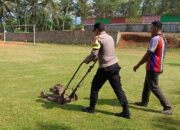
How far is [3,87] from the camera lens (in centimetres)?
1073

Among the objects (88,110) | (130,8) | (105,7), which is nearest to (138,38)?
(88,110)

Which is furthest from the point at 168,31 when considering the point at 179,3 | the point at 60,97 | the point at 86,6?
the point at 86,6

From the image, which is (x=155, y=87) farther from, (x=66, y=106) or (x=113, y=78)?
(x=66, y=106)

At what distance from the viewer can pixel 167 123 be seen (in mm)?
7406

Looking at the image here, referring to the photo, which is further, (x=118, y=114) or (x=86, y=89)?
(x=86, y=89)

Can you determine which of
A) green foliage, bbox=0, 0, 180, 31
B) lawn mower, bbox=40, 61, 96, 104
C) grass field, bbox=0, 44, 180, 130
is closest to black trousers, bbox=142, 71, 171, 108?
grass field, bbox=0, 44, 180, 130

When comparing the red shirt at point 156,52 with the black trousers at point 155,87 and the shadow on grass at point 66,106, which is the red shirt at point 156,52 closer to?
the black trousers at point 155,87

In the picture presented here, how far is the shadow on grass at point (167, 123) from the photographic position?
712 centimetres

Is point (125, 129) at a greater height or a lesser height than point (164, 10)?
lesser

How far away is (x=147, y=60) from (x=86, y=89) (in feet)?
11.2

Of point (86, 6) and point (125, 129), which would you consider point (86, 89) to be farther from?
point (86, 6)

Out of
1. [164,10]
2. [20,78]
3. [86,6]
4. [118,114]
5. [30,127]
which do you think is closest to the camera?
[30,127]

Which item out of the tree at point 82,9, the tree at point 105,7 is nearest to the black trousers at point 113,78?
the tree at point 82,9

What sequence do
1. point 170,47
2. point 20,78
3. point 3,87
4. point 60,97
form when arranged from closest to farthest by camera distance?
point 60,97, point 3,87, point 20,78, point 170,47
